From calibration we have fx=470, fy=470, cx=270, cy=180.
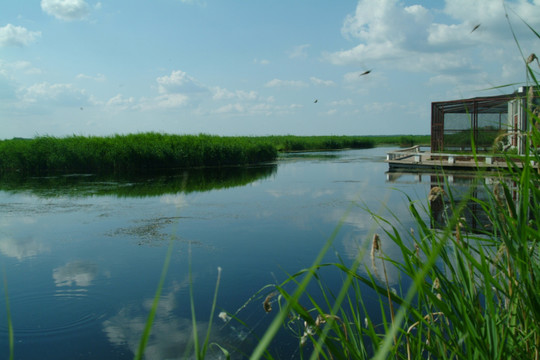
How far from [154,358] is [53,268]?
2994 millimetres

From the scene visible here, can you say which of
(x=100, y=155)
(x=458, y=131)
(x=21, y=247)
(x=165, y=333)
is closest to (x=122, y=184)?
(x=100, y=155)

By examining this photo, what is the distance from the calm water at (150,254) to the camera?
4.01 meters

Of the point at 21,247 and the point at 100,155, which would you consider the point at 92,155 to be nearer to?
the point at 100,155

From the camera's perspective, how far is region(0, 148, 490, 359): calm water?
401 cm

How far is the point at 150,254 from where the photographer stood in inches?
257

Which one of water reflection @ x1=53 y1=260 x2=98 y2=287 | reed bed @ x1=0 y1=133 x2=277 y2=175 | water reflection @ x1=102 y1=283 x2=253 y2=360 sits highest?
reed bed @ x1=0 y1=133 x2=277 y2=175

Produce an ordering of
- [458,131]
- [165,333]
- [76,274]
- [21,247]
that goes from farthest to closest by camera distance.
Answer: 1. [458,131]
2. [21,247]
3. [76,274]
4. [165,333]

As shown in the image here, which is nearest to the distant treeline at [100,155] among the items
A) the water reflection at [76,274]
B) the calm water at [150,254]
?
the calm water at [150,254]

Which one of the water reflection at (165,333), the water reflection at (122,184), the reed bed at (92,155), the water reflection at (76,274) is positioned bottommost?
the water reflection at (165,333)

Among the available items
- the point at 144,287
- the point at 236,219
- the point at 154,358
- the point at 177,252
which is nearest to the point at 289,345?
the point at 154,358

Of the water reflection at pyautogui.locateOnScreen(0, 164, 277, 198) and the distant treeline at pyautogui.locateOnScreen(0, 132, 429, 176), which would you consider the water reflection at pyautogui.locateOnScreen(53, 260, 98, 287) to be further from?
the distant treeline at pyautogui.locateOnScreen(0, 132, 429, 176)

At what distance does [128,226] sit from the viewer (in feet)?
27.6

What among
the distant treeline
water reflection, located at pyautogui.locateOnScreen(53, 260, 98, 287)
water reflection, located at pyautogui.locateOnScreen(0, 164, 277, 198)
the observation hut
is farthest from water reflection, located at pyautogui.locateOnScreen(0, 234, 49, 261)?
the observation hut

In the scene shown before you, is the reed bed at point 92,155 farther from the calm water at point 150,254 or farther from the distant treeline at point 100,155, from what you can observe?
the calm water at point 150,254
